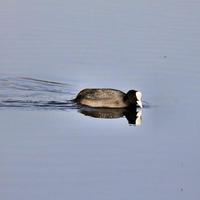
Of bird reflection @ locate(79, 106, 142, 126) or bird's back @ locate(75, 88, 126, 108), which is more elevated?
bird's back @ locate(75, 88, 126, 108)

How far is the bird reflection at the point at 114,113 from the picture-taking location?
2067 centimetres

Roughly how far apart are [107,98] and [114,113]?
0.33 metres

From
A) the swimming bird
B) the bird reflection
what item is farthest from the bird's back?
the bird reflection

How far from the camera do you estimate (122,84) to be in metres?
23.2

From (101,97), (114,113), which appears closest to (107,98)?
(101,97)

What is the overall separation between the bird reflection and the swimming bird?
0.37ft

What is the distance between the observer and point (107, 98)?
842 inches

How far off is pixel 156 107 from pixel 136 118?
573 mm

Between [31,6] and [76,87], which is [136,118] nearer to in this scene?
[76,87]

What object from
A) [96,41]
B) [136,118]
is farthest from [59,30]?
[136,118]

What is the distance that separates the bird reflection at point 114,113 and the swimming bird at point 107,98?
11cm

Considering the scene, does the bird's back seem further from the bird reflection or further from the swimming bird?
the bird reflection

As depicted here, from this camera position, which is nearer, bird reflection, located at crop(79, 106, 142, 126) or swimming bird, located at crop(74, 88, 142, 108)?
bird reflection, located at crop(79, 106, 142, 126)

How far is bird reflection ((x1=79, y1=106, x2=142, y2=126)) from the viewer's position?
2067 cm
